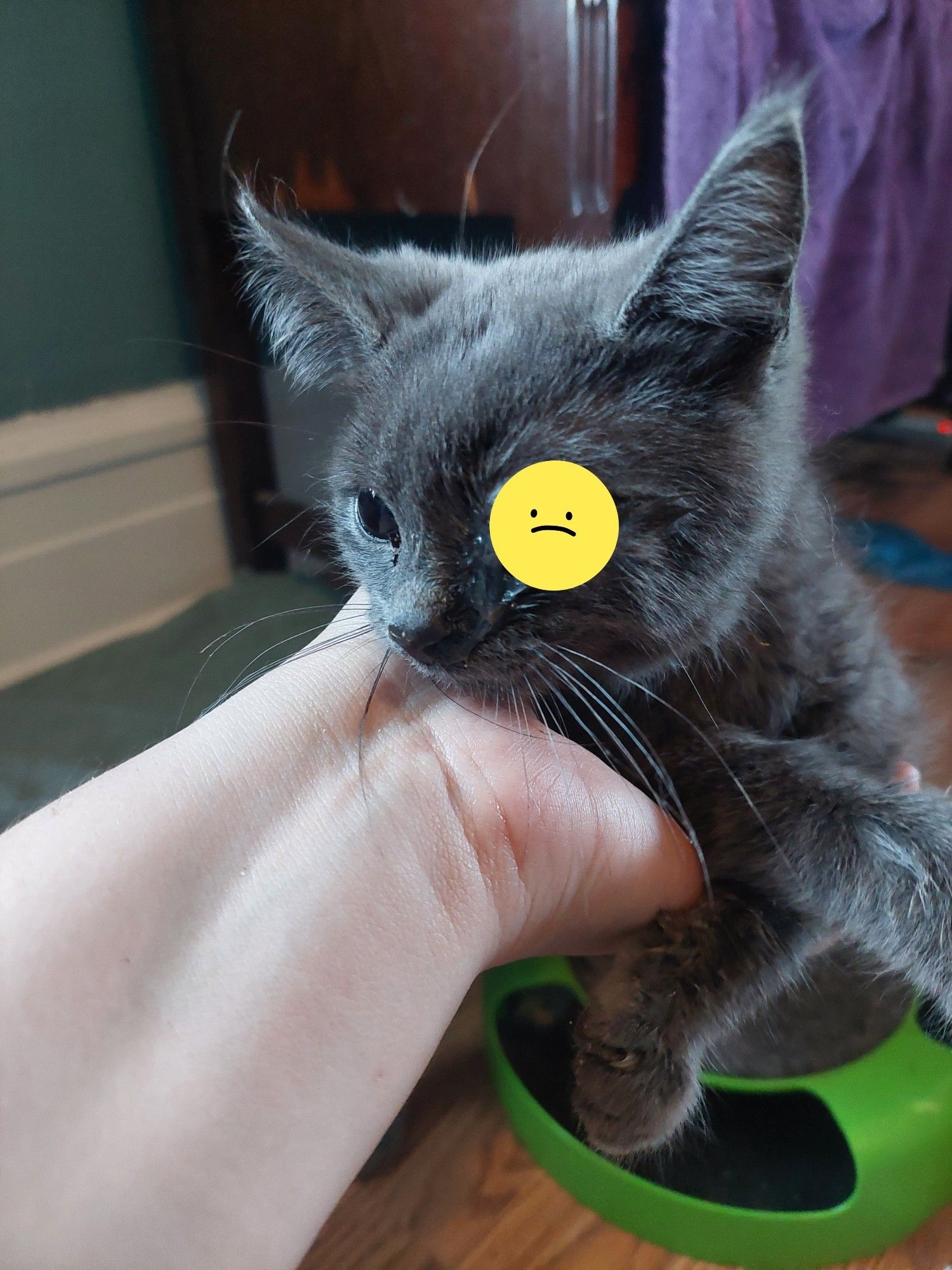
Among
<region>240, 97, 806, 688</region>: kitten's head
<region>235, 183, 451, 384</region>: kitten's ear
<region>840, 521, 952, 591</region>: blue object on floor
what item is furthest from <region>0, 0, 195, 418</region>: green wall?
<region>840, 521, 952, 591</region>: blue object on floor

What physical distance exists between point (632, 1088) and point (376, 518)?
0.48m

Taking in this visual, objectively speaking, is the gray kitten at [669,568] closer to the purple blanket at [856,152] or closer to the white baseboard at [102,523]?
the purple blanket at [856,152]

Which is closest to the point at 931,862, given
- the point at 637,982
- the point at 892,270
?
the point at 637,982

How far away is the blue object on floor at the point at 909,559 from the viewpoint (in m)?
1.82

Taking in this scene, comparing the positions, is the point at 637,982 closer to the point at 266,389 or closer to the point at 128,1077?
the point at 128,1077

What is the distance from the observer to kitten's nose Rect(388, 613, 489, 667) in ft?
1.94

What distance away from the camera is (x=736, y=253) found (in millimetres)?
542

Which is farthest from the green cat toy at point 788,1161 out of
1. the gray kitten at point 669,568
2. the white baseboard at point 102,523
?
the white baseboard at point 102,523

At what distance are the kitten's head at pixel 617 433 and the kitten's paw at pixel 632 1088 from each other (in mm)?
290

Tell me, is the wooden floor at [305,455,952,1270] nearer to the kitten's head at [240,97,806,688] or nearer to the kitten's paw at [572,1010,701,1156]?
the kitten's paw at [572,1010,701,1156]

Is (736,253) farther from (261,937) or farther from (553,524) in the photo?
(261,937)

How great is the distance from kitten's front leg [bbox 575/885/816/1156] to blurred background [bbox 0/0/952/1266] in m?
0.31

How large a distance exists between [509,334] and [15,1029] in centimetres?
53

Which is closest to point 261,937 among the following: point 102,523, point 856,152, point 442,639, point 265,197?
point 442,639
